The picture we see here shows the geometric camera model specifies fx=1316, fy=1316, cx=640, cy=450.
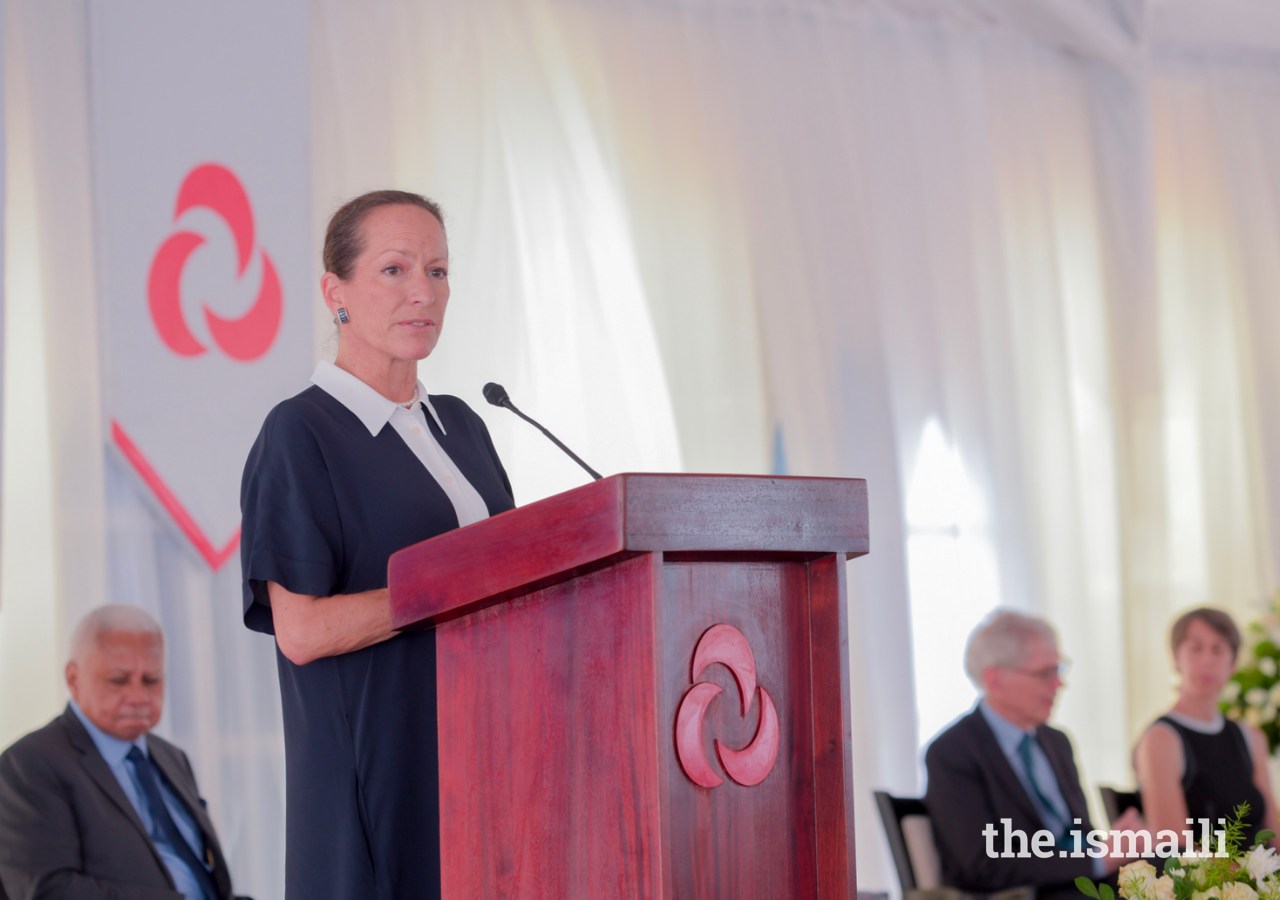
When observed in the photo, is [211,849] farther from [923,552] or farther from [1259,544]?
[1259,544]

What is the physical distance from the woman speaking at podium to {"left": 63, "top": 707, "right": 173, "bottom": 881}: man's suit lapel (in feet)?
6.02

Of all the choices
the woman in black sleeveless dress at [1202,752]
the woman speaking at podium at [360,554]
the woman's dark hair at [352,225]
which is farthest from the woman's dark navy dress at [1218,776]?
the woman's dark hair at [352,225]

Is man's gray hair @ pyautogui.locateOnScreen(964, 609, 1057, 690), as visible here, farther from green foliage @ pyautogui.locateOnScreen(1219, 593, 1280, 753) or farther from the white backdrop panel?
the white backdrop panel

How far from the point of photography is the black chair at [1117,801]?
13.0ft

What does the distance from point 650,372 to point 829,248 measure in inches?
37.8

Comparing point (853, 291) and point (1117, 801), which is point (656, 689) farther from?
point (853, 291)

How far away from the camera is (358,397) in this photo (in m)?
1.54

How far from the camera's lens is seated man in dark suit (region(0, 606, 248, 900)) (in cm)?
292

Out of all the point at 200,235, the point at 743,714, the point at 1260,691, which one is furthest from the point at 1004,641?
the point at 743,714

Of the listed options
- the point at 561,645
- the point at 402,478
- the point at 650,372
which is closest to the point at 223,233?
the point at 650,372

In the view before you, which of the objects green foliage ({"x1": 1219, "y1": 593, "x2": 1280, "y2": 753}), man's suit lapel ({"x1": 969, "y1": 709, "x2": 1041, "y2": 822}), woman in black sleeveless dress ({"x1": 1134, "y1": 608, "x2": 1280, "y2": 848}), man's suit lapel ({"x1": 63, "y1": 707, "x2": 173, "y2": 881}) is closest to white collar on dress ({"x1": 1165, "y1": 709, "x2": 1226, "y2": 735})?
woman in black sleeveless dress ({"x1": 1134, "y1": 608, "x2": 1280, "y2": 848})

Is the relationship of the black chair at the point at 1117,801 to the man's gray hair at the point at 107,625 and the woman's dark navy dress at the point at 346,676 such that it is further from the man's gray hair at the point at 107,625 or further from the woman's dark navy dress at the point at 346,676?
the woman's dark navy dress at the point at 346,676

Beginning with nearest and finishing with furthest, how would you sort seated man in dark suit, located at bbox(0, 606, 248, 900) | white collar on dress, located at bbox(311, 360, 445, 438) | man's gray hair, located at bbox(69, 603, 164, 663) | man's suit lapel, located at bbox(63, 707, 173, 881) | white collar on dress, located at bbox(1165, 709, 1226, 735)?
white collar on dress, located at bbox(311, 360, 445, 438)
seated man in dark suit, located at bbox(0, 606, 248, 900)
man's suit lapel, located at bbox(63, 707, 173, 881)
man's gray hair, located at bbox(69, 603, 164, 663)
white collar on dress, located at bbox(1165, 709, 1226, 735)

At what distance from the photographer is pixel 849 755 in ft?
3.65
